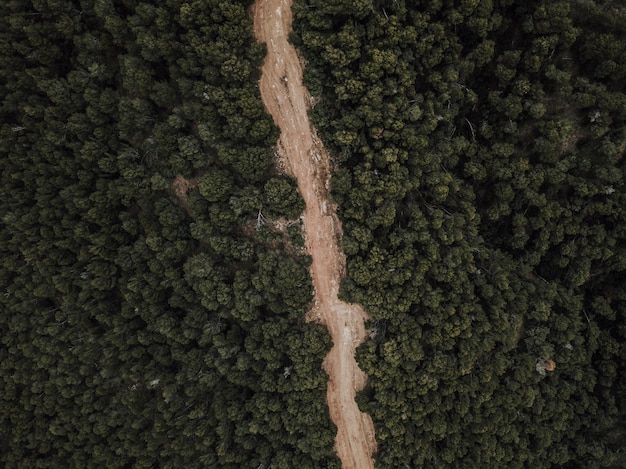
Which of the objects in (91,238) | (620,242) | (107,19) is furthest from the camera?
(620,242)

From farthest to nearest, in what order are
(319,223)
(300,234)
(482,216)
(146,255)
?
(482,216), (146,255), (319,223), (300,234)

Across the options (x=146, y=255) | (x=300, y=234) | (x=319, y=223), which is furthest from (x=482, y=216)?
(x=146, y=255)

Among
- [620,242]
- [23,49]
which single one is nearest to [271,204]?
[23,49]

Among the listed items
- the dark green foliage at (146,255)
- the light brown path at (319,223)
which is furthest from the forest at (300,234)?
the light brown path at (319,223)

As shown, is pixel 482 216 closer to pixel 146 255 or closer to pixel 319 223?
pixel 319 223

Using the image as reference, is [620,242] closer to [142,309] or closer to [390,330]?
[390,330]
